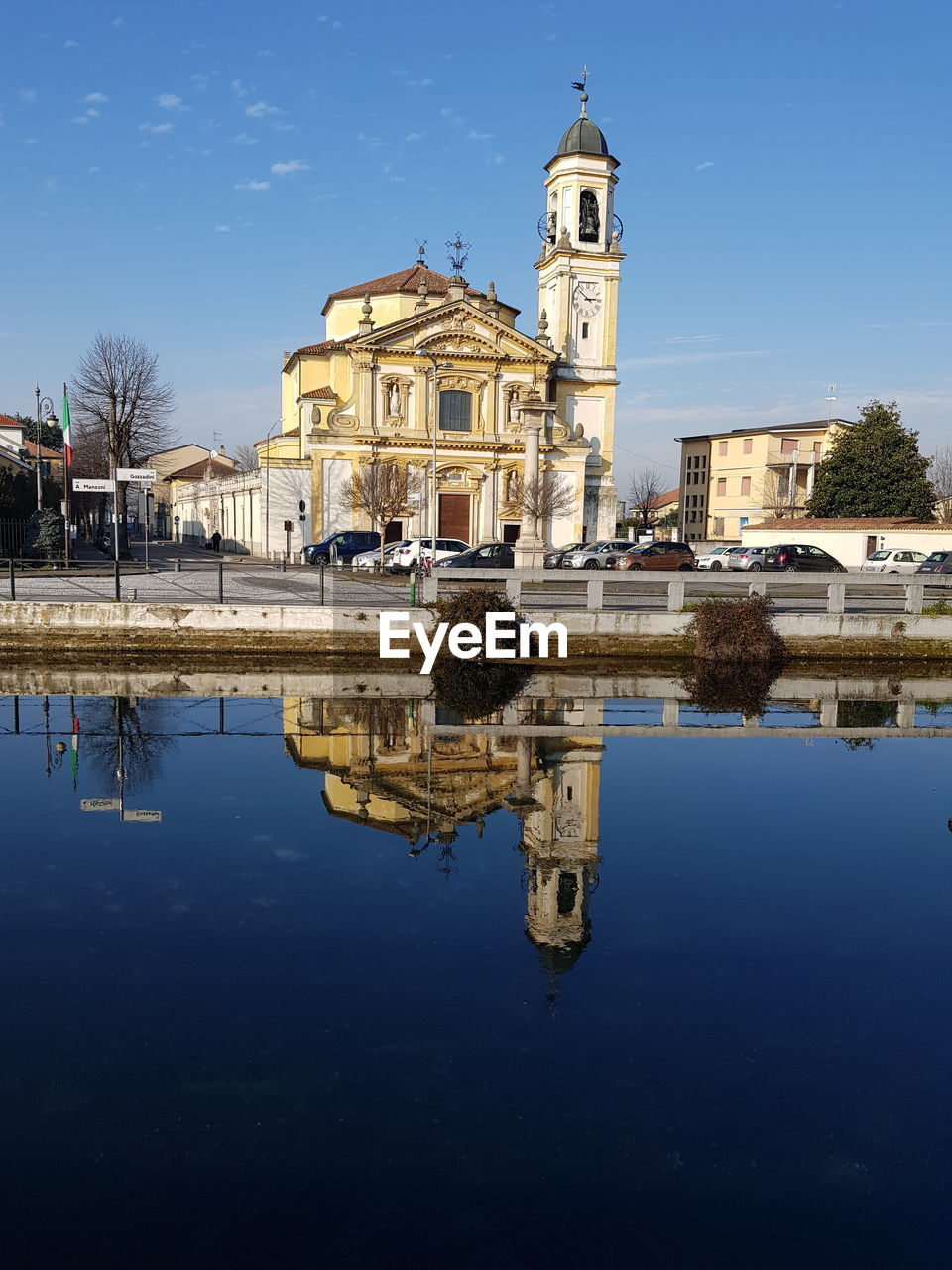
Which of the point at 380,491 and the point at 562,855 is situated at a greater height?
the point at 380,491

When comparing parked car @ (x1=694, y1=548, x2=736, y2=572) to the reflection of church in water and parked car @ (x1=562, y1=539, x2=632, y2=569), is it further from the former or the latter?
A: the reflection of church in water

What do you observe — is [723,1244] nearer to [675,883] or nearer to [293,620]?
[675,883]

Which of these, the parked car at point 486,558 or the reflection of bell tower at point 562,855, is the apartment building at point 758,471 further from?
the reflection of bell tower at point 562,855

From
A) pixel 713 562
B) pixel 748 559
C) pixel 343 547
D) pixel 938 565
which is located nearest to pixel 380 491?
pixel 343 547

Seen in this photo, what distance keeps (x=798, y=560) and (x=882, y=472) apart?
835 inches

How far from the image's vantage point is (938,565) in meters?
36.1

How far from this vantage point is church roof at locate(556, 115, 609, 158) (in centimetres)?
5088

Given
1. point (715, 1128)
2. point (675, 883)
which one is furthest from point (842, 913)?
point (715, 1128)

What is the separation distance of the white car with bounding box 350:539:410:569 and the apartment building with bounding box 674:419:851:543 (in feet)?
110

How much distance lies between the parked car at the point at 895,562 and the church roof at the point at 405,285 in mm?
25158

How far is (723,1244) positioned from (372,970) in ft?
10.4

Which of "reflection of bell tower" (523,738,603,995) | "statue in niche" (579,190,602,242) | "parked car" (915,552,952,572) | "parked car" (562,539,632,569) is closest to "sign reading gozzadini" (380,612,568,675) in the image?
"reflection of bell tower" (523,738,603,995)

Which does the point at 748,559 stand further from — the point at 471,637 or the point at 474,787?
the point at 474,787

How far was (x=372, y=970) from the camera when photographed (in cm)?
699
